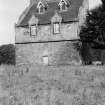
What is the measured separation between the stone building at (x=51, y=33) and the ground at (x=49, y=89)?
63.2 ft

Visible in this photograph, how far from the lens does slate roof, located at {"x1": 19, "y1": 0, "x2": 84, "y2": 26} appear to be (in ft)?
149

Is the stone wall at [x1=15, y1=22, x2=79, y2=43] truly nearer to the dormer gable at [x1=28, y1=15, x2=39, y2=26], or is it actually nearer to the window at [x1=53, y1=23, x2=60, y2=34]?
the window at [x1=53, y1=23, x2=60, y2=34]

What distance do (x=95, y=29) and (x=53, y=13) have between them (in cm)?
967

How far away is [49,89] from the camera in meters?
18.6

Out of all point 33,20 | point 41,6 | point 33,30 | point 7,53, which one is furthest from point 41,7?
point 7,53

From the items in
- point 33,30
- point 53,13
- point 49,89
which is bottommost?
point 49,89

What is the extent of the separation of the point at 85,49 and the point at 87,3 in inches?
317

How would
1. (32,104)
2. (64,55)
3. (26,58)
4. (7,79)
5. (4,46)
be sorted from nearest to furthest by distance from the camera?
(32,104) < (7,79) < (64,55) < (26,58) < (4,46)

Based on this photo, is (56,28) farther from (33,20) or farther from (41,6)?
(41,6)

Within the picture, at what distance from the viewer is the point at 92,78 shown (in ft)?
72.7

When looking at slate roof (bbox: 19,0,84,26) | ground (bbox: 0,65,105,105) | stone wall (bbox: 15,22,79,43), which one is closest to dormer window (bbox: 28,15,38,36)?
stone wall (bbox: 15,22,79,43)

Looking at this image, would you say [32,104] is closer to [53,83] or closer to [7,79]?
[53,83]

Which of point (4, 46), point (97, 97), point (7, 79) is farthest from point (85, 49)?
point (4, 46)

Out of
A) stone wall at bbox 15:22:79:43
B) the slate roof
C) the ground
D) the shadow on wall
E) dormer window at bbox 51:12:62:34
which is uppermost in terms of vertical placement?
the slate roof
